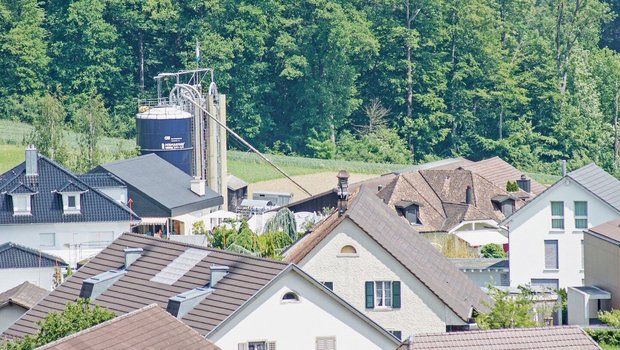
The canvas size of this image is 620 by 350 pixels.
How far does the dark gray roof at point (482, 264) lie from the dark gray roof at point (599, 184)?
140 inches

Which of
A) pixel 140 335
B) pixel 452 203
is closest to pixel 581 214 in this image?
pixel 452 203

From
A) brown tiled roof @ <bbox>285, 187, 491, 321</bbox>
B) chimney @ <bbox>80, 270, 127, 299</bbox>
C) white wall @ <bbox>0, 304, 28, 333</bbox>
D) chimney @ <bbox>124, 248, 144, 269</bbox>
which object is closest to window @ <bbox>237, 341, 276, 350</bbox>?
chimney @ <bbox>80, 270, 127, 299</bbox>

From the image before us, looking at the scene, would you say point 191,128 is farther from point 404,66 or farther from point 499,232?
point 404,66

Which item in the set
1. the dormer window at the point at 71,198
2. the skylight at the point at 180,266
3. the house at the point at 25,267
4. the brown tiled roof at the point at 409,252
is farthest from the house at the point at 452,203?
the skylight at the point at 180,266

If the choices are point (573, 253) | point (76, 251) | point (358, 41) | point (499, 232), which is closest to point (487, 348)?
point (573, 253)

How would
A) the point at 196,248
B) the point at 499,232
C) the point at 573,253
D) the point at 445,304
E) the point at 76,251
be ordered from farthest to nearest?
the point at 499,232 → the point at 76,251 → the point at 573,253 → the point at 445,304 → the point at 196,248

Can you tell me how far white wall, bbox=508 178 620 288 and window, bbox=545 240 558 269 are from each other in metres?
0.11

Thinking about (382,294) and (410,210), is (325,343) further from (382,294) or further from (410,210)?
(410,210)

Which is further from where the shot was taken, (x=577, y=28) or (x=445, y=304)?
(x=577, y=28)

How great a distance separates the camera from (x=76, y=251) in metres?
67.6

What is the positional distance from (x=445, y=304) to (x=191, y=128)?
3712 centimetres

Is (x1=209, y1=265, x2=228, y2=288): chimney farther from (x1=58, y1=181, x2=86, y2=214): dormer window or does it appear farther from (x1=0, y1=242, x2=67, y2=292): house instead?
(x1=58, y1=181, x2=86, y2=214): dormer window

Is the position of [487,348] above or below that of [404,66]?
below

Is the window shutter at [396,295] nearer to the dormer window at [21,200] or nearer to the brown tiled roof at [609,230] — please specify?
the brown tiled roof at [609,230]
